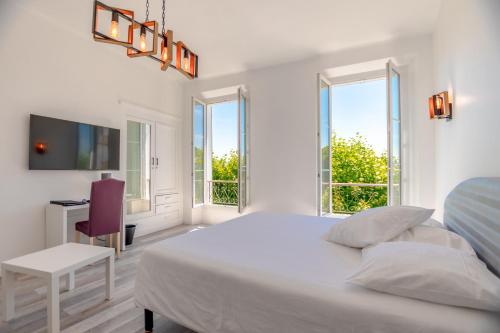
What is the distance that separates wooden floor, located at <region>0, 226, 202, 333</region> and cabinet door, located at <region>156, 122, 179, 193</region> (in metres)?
2.16

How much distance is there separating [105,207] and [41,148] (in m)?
0.98

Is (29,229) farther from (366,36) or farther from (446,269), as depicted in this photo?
(366,36)

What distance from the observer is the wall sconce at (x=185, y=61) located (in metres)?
2.52

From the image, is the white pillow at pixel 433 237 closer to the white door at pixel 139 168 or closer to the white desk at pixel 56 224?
the white desk at pixel 56 224

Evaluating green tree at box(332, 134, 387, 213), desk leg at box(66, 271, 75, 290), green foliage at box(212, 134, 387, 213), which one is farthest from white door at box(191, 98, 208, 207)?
green tree at box(332, 134, 387, 213)

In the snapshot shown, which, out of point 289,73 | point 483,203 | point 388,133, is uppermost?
point 289,73

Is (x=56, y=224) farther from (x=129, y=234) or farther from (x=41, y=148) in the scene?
(x=129, y=234)

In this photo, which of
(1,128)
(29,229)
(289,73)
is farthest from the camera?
(289,73)

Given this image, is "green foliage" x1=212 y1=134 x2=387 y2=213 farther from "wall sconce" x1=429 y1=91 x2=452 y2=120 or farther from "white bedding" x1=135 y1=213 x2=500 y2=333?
"white bedding" x1=135 y1=213 x2=500 y2=333

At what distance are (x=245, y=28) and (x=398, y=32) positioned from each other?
76.8 inches

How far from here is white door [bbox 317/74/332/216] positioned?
409cm

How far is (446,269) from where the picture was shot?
102cm

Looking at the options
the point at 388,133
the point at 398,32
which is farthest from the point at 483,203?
the point at 398,32

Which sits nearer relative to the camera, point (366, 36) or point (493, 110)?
point (493, 110)
